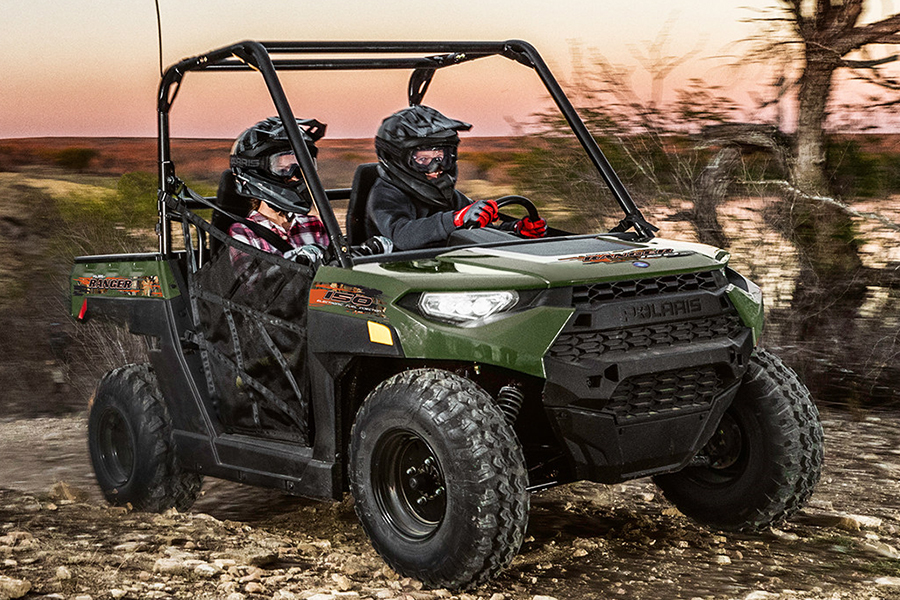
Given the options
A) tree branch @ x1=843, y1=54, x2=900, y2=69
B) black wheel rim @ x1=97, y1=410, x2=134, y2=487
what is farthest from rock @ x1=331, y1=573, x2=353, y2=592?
tree branch @ x1=843, y1=54, x2=900, y2=69

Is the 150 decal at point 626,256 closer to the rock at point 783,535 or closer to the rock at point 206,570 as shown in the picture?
the rock at point 783,535

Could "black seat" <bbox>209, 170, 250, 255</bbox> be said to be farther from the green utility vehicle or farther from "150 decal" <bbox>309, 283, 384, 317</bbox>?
"150 decal" <bbox>309, 283, 384, 317</bbox>

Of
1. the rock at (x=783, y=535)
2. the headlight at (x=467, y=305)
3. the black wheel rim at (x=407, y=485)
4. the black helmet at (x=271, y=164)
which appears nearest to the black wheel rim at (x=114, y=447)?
the black helmet at (x=271, y=164)

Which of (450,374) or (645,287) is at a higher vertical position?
(645,287)

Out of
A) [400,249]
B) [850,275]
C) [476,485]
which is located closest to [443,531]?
[476,485]

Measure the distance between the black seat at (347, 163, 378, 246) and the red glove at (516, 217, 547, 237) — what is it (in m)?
0.69

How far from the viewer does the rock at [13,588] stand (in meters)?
4.19

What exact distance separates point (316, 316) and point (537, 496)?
202 cm

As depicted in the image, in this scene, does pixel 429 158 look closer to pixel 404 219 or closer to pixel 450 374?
pixel 404 219

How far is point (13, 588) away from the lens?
13.8 ft

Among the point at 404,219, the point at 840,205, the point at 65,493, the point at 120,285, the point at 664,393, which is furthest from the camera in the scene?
the point at 840,205

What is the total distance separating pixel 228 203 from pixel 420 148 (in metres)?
1.04

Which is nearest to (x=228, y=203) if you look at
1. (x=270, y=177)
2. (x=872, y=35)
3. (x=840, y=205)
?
(x=270, y=177)

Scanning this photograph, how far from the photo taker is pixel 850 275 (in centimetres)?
866
